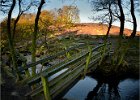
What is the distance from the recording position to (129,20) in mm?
18734

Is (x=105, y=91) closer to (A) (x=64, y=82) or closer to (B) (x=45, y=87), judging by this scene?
(A) (x=64, y=82)

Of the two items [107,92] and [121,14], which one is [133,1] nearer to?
[121,14]

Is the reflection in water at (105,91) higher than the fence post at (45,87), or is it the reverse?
the fence post at (45,87)

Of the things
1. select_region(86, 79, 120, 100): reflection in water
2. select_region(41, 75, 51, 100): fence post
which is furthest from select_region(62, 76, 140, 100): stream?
select_region(41, 75, 51, 100): fence post

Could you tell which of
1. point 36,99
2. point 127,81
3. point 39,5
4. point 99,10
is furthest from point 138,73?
point 36,99

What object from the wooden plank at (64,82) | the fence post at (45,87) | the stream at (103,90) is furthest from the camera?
the stream at (103,90)

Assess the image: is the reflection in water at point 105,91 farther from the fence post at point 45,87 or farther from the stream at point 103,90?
the fence post at point 45,87

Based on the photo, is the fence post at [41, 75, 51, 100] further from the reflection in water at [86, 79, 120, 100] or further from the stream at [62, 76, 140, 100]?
the reflection in water at [86, 79, 120, 100]

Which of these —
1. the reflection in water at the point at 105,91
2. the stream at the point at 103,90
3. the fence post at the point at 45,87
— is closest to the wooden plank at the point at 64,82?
Answer: the fence post at the point at 45,87

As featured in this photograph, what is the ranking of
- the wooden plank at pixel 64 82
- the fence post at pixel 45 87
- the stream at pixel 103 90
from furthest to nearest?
the stream at pixel 103 90, the wooden plank at pixel 64 82, the fence post at pixel 45 87

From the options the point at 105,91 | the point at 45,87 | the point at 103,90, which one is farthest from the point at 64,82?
the point at 103,90

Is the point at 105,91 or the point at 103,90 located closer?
the point at 105,91

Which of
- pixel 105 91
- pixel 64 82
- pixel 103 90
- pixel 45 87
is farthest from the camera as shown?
pixel 103 90

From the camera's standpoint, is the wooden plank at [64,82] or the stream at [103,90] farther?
the stream at [103,90]
